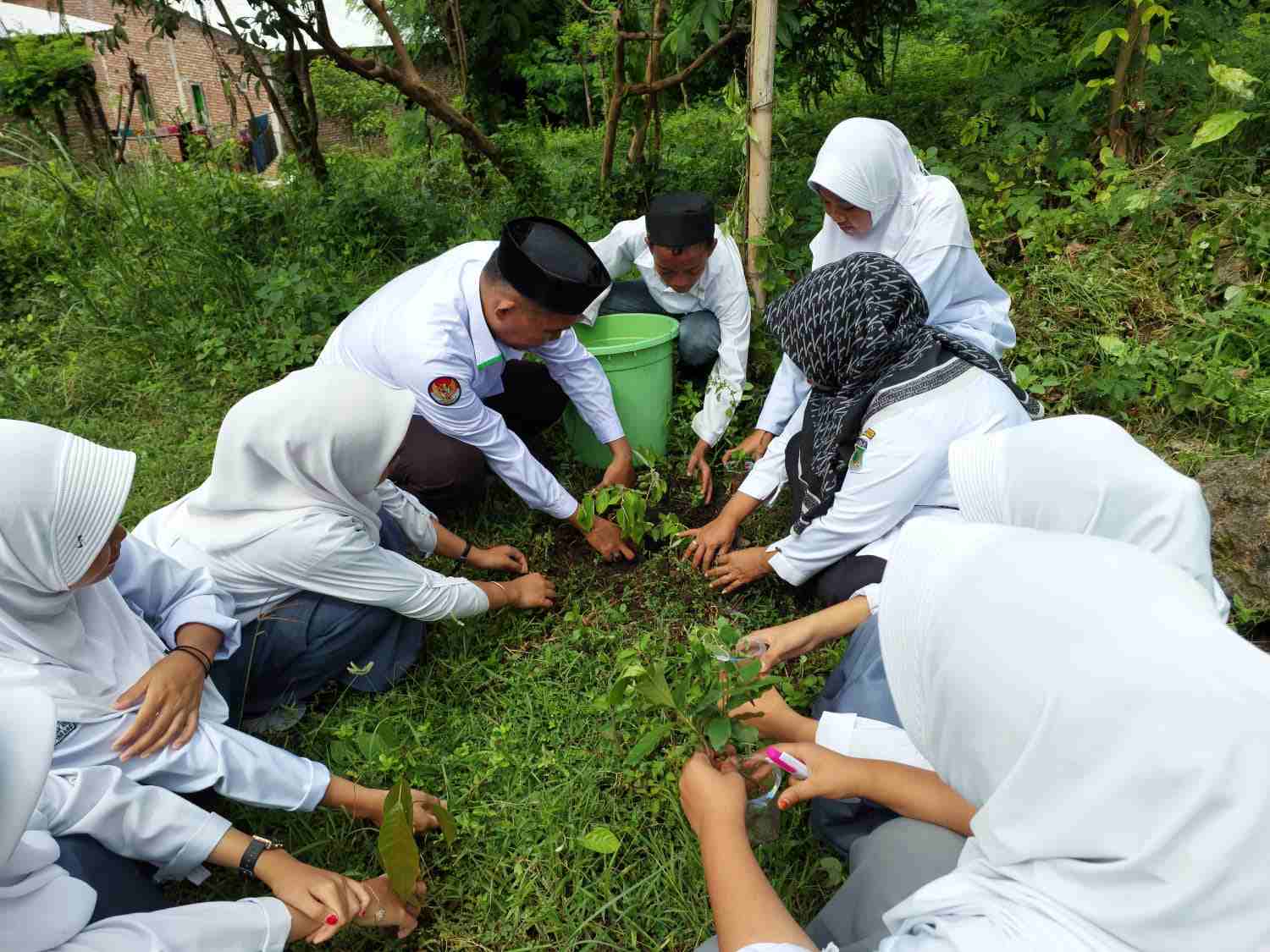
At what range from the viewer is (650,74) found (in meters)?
3.78

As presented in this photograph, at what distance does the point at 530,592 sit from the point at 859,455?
41.4 inches

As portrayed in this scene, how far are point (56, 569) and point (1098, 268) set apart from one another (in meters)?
3.87

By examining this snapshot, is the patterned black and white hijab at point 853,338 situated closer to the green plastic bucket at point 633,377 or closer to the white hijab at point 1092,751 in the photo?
the green plastic bucket at point 633,377

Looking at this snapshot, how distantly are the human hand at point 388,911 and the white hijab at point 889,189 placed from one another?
2.34 metres

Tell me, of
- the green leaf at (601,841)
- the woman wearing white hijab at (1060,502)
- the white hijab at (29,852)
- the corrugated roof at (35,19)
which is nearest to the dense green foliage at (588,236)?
the green leaf at (601,841)

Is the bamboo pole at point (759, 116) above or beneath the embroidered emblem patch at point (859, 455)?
above

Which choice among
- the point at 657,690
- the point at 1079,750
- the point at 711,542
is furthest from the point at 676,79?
the point at 1079,750

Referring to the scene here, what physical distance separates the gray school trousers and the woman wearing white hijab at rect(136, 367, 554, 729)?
46.7 inches

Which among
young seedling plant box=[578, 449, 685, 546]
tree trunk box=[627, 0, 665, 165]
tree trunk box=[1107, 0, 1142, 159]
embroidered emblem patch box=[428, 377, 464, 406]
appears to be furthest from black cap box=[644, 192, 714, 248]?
tree trunk box=[1107, 0, 1142, 159]

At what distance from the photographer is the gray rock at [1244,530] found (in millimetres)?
2154

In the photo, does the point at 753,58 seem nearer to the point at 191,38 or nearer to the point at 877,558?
the point at 877,558

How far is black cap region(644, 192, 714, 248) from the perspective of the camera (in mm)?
2828

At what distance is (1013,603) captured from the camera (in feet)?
3.01

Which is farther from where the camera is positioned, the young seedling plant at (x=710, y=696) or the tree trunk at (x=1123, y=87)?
the tree trunk at (x=1123, y=87)
